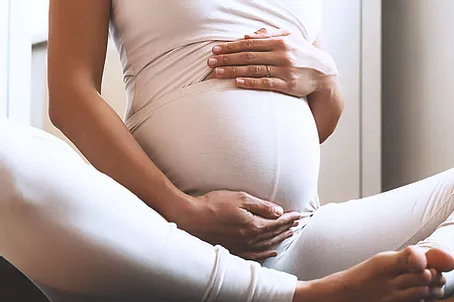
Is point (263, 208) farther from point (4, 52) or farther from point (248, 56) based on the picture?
point (4, 52)

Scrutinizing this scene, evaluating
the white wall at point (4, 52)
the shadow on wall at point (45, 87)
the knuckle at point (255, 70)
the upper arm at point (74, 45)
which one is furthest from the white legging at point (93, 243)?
the shadow on wall at point (45, 87)

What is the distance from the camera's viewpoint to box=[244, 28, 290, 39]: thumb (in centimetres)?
102

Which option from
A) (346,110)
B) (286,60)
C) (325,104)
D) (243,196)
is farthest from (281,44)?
(346,110)

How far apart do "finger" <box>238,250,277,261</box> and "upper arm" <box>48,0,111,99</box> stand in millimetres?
325

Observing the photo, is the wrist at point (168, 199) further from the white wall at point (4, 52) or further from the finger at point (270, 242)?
the white wall at point (4, 52)

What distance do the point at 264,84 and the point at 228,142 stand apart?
0.11 meters

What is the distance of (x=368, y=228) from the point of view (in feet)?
3.25

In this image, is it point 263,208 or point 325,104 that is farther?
point 325,104

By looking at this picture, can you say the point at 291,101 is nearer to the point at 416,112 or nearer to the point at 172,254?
the point at 172,254

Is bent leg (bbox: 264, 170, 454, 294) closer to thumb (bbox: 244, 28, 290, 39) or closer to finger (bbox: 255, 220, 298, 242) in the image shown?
finger (bbox: 255, 220, 298, 242)

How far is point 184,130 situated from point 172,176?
0.22 ft

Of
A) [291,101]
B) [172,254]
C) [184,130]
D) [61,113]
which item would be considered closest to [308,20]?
[291,101]

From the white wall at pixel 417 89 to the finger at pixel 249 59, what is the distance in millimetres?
978

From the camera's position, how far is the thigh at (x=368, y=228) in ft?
3.19
